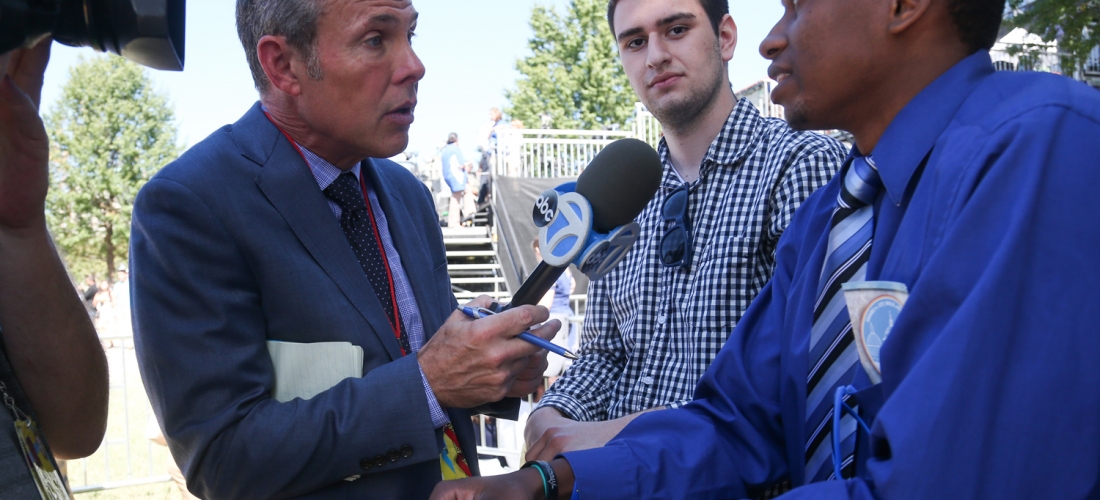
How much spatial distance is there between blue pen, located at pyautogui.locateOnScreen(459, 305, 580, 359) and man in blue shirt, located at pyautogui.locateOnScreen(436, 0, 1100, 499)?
218mm

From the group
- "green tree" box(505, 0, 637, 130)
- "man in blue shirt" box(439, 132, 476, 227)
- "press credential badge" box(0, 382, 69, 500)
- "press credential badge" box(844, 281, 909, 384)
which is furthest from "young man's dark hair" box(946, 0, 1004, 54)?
"green tree" box(505, 0, 637, 130)

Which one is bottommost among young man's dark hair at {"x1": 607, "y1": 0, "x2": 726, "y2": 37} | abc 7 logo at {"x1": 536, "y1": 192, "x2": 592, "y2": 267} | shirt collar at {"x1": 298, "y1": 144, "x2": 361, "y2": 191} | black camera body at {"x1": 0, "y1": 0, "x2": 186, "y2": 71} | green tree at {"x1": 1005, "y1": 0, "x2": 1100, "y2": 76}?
abc 7 logo at {"x1": 536, "y1": 192, "x2": 592, "y2": 267}

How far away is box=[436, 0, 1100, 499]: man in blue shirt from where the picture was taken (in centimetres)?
107

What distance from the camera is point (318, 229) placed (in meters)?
2.12

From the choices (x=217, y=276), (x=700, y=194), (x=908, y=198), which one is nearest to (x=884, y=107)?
(x=908, y=198)

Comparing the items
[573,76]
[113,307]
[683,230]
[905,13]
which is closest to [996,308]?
[905,13]

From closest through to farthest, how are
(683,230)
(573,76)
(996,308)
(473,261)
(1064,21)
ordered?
(996,308) < (683,230) < (1064,21) < (473,261) < (573,76)

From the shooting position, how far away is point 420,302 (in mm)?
2330

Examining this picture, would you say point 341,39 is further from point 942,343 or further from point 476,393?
point 942,343

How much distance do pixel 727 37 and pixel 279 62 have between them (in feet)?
4.70

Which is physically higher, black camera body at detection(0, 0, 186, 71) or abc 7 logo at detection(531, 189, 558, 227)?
black camera body at detection(0, 0, 186, 71)

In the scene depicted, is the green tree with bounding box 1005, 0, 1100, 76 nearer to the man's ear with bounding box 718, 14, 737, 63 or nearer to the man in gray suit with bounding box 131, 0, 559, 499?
the man's ear with bounding box 718, 14, 737, 63

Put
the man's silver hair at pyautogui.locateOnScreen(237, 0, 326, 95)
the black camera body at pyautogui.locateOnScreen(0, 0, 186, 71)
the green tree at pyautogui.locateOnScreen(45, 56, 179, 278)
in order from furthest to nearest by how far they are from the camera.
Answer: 1. the green tree at pyautogui.locateOnScreen(45, 56, 179, 278)
2. the man's silver hair at pyautogui.locateOnScreen(237, 0, 326, 95)
3. the black camera body at pyautogui.locateOnScreen(0, 0, 186, 71)

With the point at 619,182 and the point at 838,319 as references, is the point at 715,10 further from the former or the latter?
the point at 838,319
